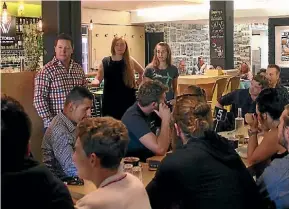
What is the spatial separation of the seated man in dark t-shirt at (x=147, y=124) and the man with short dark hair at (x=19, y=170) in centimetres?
159

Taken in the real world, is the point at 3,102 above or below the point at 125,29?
below

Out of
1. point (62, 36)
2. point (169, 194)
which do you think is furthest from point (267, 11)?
point (169, 194)

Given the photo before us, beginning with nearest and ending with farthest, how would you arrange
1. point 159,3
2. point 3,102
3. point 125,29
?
point 3,102, point 159,3, point 125,29

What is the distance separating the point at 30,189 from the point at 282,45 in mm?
11083

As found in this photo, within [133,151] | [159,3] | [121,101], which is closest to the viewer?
[133,151]

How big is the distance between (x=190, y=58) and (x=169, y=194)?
1221 centimetres

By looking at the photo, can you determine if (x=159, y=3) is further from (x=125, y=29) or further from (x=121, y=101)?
(x=121, y=101)

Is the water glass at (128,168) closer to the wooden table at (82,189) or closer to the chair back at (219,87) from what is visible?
the wooden table at (82,189)

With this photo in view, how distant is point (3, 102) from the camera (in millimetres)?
1600

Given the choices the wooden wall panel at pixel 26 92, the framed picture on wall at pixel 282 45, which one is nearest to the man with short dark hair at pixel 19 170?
the wooden wall panel at pixel 26 92

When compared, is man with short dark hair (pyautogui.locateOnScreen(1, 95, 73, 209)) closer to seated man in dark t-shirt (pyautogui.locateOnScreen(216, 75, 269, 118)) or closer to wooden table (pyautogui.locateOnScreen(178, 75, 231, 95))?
seated man in dark t-shirt (pyautogui.locateOnScreen(216, 75, 269, 118))

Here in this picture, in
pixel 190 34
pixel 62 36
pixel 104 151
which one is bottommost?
pixel 104 151

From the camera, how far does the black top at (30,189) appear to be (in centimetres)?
155

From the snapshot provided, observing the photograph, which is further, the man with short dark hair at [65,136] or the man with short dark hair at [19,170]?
the man with short dark hair at [65,136]
